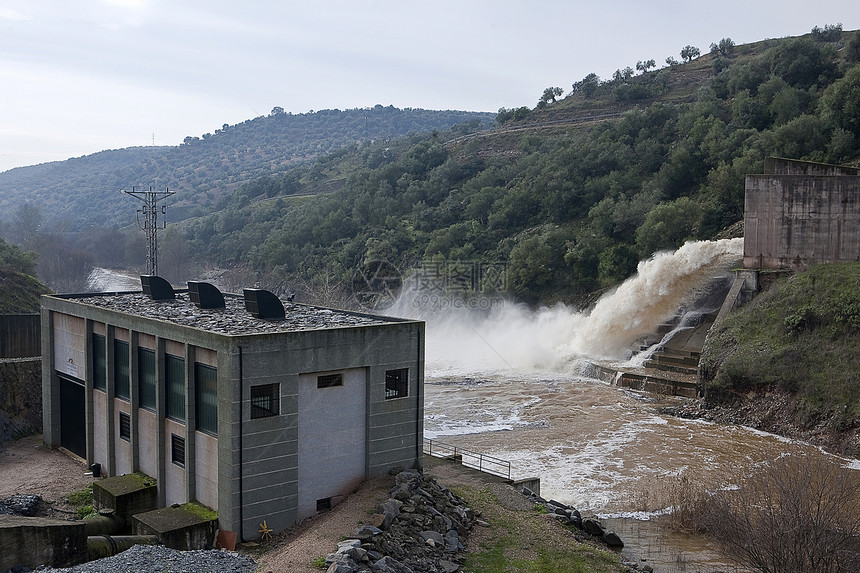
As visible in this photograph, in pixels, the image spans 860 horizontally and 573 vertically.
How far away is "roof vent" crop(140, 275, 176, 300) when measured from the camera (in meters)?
23.0

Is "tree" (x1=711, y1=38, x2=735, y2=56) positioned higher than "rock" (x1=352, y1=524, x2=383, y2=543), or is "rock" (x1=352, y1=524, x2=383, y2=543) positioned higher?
"tree" (x1=711, y1=38, x2=735, y2=56)

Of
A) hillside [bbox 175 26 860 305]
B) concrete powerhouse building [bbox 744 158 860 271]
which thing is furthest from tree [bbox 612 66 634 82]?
concrete powerhouse building [bbox 744 158 860 271]

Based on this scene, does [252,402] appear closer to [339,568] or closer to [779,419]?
[339,568]

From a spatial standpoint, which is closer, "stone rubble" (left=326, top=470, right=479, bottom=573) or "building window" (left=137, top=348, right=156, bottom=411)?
"stone rubble" (left=326, top=470, right=479, bottom=573)

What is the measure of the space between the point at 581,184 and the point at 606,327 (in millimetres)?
20861

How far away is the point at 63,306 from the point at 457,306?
1357 inches

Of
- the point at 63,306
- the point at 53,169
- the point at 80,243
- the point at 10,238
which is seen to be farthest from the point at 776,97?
the point at 53,169

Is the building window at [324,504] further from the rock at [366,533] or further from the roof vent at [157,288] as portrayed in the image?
the roof vent at [157,288]

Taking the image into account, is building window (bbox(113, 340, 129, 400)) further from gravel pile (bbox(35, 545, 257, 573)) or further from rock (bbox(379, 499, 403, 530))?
rock (bbox(379, 499, 403, 530))

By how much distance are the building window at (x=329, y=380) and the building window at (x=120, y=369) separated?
5.79 metres

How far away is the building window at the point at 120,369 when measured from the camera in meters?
19.3

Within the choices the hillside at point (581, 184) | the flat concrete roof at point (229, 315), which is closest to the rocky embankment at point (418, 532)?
the flat concrete roof at point (229, 315)

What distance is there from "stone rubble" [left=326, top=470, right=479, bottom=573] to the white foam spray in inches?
859

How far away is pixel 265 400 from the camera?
50.6 feet
